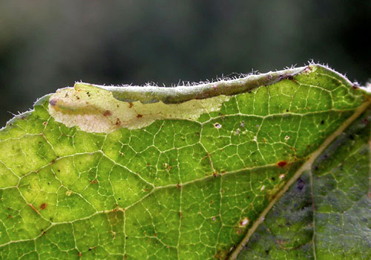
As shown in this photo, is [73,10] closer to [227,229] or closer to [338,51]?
[338,51]

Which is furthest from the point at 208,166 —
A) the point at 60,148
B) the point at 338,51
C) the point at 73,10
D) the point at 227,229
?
the point at 73,10

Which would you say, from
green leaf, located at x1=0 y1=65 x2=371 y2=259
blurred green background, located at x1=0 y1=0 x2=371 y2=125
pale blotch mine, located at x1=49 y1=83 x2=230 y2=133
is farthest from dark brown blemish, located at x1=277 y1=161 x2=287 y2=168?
blurred green background, located at x1=0 y1=0 x2=371 y2=125

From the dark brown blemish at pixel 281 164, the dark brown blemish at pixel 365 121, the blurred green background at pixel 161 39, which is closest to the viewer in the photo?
the dark brown blemish at pixel 365 121

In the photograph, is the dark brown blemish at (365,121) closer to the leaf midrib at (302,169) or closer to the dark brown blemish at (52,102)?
the leaf midrib at (302,169)

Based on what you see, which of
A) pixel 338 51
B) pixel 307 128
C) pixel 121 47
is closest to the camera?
pixel 307 128

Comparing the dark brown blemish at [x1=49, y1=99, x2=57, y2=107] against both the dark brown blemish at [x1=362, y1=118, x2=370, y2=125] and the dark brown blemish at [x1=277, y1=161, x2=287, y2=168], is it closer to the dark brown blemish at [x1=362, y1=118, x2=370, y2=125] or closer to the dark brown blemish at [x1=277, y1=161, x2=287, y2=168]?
the dark brown blemish at [x1=277, y1=161, x2=287, y2=168]

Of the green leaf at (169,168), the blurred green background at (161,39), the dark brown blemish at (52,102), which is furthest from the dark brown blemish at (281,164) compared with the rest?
the blurred green background at (161,39)
